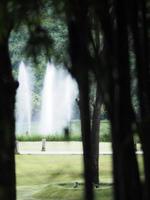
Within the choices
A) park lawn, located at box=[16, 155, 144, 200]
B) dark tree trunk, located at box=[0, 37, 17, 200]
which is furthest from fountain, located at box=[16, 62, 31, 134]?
dark tree trunk, located at box=[0, 37, 17, 200]

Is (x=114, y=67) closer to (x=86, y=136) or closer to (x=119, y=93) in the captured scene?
(x=119, y=93)

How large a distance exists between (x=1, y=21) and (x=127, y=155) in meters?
0.93

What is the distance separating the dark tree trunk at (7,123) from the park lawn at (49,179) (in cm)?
499

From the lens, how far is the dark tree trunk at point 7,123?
3430 millimetres

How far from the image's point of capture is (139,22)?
10.8 feet

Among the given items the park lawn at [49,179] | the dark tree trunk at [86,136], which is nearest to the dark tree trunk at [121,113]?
the dark tree trunk at [86,136]

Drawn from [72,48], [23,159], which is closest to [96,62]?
[72,48]

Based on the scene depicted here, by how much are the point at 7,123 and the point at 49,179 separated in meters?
5.82

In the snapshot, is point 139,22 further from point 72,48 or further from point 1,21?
point 1,21

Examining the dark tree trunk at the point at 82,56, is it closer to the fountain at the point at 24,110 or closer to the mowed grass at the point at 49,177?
the mowed grass at the point at 49,177

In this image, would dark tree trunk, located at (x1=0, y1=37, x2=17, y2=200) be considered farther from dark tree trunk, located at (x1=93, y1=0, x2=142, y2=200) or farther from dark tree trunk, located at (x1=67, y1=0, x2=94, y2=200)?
dark tree trunk, located at (x1=93, y1=0, x2=142, y2=200)

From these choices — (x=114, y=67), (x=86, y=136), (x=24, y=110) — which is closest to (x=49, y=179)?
(x=86, y=136)

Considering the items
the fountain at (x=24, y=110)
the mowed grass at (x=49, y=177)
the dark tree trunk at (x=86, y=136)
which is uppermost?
the fountain at (x=24, y=110)

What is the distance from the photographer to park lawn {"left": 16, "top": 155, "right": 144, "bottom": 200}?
41.3 feet
